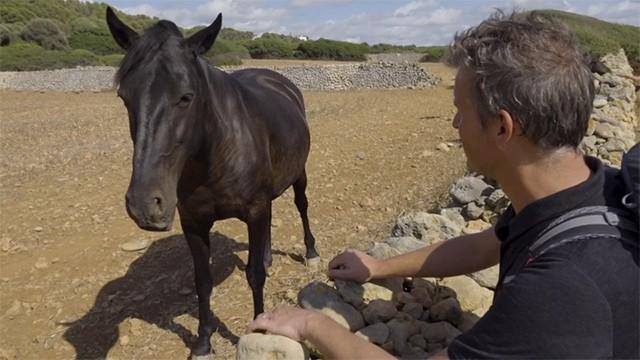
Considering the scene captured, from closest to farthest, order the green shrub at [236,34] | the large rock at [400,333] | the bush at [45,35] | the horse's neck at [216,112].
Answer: the large rock at [400,333] < the horse's neck at [216,112] < the bush at [45,35] < the green shrub at [236,34]

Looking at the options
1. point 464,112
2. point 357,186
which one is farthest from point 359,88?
point 464,112

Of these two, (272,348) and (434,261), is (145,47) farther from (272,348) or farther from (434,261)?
(434,261)

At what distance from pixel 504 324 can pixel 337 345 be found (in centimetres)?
59

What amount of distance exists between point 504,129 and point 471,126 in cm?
12

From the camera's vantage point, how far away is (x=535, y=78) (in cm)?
145

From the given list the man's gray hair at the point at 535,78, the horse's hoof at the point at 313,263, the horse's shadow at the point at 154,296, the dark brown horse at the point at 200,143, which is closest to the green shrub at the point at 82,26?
the horse's shadow at the point at 154,296

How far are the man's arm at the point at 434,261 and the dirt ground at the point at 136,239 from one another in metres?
0.70

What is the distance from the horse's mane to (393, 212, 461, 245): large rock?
1.84m

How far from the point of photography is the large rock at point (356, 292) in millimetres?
2791

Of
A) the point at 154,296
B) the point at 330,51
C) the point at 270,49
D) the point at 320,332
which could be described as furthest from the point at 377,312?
the point at 270,49

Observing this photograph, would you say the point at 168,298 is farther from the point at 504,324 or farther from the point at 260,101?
Answer: the point at 504,324

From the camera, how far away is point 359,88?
23188mm

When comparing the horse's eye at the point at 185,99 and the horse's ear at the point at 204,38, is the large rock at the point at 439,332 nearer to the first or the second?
the horse's eye at the point at 185,99

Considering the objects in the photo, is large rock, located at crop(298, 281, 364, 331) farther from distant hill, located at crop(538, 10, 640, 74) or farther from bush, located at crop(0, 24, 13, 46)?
bush, located at crop(0, 24, 13, 46)
